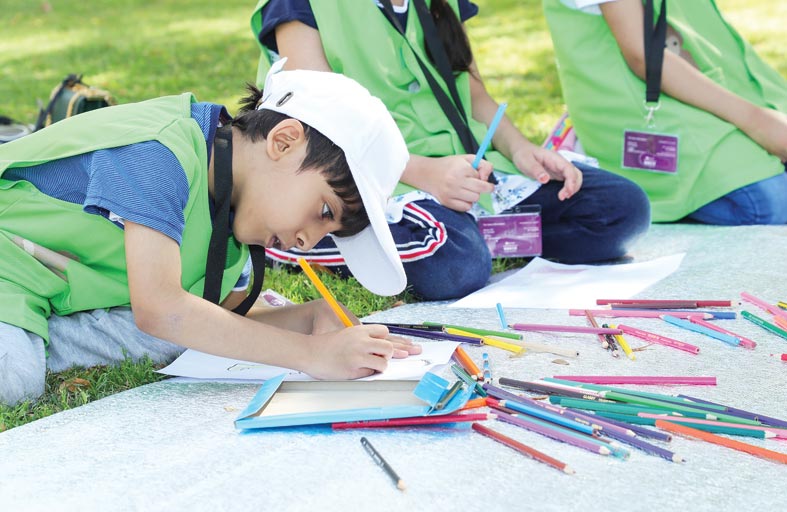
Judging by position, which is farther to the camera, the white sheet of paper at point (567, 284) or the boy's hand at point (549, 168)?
the boy's hand at point (549, 168)

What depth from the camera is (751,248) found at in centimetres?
299

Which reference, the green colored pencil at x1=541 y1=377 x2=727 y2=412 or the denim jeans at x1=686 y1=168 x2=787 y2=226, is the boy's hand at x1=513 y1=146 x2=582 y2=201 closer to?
the denim jeans at x1=686 y1=168 x2=787 y2=226

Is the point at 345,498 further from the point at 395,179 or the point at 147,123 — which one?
the point at 147,123

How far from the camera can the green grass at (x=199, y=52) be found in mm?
5078

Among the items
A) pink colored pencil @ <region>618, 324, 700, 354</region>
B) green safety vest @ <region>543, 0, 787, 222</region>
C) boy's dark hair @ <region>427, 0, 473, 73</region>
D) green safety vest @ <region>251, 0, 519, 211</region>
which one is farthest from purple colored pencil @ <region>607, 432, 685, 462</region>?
green safety vest @ <region>543, 0, 787, 222</region>

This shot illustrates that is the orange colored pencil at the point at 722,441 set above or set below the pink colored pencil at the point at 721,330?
above

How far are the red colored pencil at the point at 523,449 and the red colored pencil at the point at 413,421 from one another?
0.02 metres

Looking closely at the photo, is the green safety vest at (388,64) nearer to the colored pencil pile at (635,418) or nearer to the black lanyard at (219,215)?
the black lanyard at (219,215)

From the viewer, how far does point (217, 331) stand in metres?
1.88

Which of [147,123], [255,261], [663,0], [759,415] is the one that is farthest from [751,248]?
[147,123]

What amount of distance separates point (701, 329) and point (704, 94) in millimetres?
1271

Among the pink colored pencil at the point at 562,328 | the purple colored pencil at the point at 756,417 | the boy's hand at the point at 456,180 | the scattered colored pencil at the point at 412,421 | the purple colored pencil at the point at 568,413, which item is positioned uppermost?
the boy's hand at the point at 456,180

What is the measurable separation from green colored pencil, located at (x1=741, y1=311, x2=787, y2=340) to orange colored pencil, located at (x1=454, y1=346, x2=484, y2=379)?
30.4 inches

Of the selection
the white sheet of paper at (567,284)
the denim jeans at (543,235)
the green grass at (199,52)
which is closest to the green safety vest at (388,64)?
the denim jeans at (543,235)
